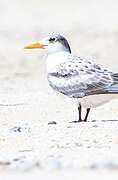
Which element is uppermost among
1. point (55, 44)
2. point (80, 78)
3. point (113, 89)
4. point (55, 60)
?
point (55, 44)

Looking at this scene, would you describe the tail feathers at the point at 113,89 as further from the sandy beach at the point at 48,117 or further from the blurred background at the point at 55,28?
the blurred background at the point at 55,28

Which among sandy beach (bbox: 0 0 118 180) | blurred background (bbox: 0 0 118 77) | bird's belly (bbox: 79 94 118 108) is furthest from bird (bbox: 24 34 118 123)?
blurred background (bbox: 0 0 118 77)

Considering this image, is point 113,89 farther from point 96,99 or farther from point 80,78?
point 80,78

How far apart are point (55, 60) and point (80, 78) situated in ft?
1.49

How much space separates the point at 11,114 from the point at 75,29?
641 inches

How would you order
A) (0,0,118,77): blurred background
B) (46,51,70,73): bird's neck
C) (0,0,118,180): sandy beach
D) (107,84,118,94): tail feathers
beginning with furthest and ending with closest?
1. (0,0,118,77): blurred background
2. (46,51,70,73): bird's neck
3. (107,84,118,94): tail feathers
4. (0,0,118,180): sandy beach

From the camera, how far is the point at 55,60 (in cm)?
1277

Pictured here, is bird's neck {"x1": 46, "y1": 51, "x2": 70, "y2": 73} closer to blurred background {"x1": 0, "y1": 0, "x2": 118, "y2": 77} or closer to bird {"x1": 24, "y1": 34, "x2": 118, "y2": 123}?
bird {"x1": 24, "y1": 34, "x2": 118, "y2": 123}

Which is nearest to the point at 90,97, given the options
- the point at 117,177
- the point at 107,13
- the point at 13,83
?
the point at 117,177

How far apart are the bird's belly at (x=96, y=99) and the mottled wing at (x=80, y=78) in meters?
0.05

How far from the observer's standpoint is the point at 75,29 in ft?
98.1

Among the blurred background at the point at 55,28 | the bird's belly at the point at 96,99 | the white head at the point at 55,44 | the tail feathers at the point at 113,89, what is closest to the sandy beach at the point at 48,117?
the blurred background at the point at 55,28

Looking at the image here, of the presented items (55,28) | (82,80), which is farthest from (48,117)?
(55,28)

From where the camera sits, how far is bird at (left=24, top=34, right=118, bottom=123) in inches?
489
